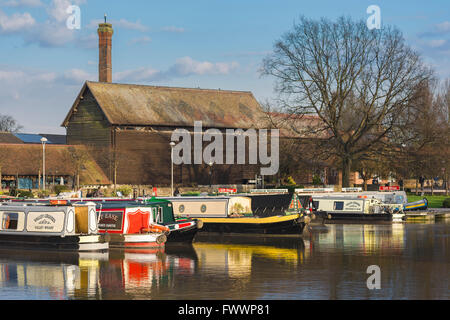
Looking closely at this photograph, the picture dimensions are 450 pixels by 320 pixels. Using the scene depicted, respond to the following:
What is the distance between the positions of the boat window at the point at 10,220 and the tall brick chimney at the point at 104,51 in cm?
6233

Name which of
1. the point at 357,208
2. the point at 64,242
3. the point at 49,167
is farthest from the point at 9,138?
the point at 64,242

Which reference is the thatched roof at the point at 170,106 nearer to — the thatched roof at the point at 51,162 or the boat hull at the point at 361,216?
the thatched roof at the point at 51,162

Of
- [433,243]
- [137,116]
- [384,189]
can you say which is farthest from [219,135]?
[433,243]

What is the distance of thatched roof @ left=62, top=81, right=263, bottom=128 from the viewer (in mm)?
85625

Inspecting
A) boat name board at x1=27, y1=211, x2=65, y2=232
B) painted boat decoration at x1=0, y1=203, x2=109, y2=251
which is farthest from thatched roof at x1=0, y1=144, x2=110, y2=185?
boat name board at x1=27, y1=211, x2=65, y2=232

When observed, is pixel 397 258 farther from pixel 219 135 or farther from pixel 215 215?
pixel 219 135

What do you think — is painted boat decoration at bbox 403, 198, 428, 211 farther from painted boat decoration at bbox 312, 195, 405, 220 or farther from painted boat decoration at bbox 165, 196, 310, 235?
painted boat decoration at bbox 165, 196, 310, 235

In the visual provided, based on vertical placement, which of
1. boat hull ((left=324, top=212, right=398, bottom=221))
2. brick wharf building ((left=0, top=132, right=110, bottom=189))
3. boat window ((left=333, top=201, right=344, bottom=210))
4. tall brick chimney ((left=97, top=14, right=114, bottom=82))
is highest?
tall brick chimney ((left=97, top=14, right=114, bottom=82))

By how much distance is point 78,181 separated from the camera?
7544cm

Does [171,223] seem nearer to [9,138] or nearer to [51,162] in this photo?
[51,162]

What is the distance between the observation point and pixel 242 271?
28.1 metres

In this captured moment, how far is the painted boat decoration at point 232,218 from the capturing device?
142 feet

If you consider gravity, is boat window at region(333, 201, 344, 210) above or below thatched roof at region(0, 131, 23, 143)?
below
